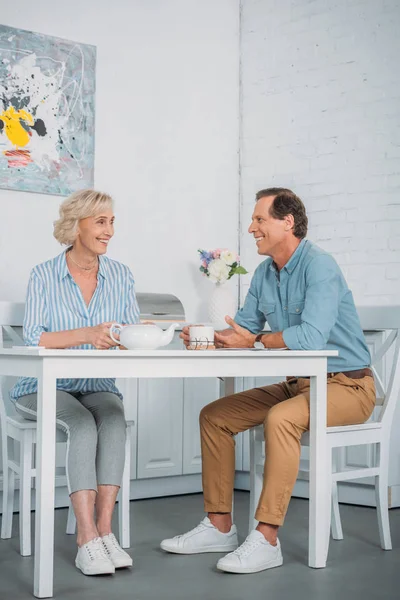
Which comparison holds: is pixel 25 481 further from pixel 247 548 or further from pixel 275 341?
pixel 275 341

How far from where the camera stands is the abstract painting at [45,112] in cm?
392

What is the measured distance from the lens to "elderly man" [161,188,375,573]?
8.50 feet

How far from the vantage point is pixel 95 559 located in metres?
2.45

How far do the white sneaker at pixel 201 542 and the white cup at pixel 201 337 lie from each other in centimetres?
66

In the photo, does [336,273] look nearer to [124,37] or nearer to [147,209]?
[147,209]

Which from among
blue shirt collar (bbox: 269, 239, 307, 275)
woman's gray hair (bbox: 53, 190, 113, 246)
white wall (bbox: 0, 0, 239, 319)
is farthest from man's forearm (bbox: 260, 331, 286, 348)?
white wall (bbox: 0, 0, 239, 319)

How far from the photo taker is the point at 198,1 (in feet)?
15.4

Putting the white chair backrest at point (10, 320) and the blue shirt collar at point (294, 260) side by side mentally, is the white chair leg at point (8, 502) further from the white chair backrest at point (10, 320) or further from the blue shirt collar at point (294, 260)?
the blue shirt collar at point (294, 260)

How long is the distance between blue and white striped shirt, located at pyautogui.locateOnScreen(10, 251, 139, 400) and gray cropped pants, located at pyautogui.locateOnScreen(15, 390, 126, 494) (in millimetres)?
52

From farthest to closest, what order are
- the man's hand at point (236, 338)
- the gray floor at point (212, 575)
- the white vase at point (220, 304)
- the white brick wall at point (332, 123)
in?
the white vase at point (220, 304) → the white brick wall at point (332, 123) → the man's hand at point (236, 338) → the gray floor at point (212, 575)

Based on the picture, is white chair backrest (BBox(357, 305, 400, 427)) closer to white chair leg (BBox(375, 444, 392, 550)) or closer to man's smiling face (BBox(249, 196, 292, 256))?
white chair leg (BBox(375, 444, 392, 550))

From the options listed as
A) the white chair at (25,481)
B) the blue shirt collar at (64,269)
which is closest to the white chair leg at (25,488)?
the white chair at (25,481)

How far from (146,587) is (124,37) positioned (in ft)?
9.53

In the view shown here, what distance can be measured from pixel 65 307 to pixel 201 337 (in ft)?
1.83
